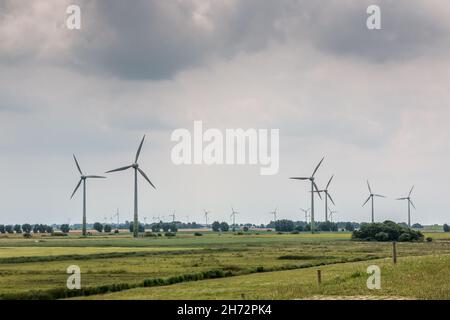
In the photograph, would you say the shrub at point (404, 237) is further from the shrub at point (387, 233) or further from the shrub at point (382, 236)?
the shrub at point (382, 236)

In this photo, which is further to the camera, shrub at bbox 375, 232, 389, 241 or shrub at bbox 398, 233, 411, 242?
shrub at bbox 375, 232, 389, 241

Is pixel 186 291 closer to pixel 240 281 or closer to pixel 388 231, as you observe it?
pixel 240 281

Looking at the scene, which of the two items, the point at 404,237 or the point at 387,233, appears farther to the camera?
the point at 387,233

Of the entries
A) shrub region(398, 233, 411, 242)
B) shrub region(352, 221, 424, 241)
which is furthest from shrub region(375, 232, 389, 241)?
shrub region(398, 233, 411, 242)

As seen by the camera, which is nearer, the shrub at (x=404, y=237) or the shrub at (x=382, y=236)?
the shrub at (x=404, y=237)

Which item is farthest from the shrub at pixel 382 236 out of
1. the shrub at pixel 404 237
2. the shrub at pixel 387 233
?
the shrub at pixel 404 237

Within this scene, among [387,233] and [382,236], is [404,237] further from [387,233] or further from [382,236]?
[382,236]

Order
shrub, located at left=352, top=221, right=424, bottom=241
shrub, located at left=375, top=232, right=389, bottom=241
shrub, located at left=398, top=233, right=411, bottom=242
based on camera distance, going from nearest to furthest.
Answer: shrub, located at left=398, top=233, right=411, bottom=242, shrub, located at left=352, top=221, right=424, bottom=241, shrub, located at left=375, top=232, right=389, bottom=241

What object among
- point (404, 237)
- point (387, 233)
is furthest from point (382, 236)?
point (404, 237)

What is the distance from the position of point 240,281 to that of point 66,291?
15.6 m

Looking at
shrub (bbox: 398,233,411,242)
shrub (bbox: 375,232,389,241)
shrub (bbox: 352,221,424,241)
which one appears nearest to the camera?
shrub (bbox: 398,233,411,242)

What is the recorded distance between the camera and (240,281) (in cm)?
6122

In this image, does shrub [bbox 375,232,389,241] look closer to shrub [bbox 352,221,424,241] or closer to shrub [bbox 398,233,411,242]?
shrub [bbox 352,221,424,241]
